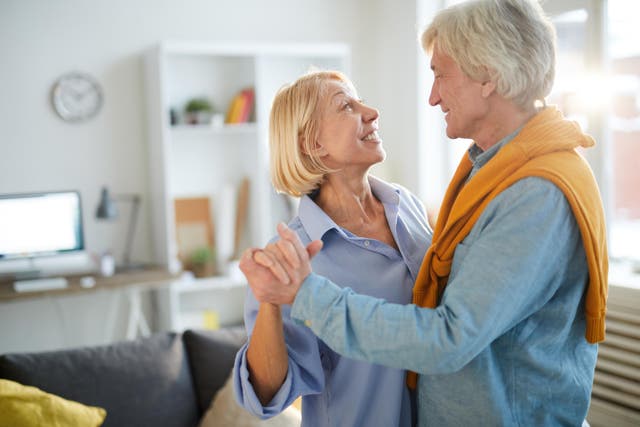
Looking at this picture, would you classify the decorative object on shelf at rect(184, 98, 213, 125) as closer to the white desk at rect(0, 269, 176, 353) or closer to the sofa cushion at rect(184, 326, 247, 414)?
the white desk at rect(0, 269, 176, 353)

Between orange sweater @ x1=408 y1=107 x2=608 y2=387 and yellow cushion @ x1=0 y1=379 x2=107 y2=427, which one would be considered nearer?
orange sweater @ x1=408 y1=107 x2=608 y2=387

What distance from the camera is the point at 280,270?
46.1 inches

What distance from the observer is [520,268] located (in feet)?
3.58

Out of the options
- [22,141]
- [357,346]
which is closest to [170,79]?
[22,141]

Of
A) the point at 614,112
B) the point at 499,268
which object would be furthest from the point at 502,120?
the point at 614,112

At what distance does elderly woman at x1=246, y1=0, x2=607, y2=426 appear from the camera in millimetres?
1104

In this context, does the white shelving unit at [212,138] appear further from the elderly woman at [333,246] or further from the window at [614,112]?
the elderly woman at [333,246]

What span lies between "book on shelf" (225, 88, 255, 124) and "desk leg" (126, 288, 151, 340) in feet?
4.17

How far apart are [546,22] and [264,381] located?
0.90 m

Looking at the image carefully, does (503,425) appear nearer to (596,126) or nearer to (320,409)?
(320,409)

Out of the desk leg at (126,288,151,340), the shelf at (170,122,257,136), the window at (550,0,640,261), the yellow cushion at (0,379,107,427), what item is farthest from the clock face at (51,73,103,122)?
the window at (550,0,640,261)

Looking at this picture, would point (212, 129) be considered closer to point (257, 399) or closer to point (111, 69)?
point (111, 69)

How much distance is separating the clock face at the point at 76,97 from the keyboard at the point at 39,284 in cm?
106

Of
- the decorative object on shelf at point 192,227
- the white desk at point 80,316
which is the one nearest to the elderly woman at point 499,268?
the white desk at point 80,316
